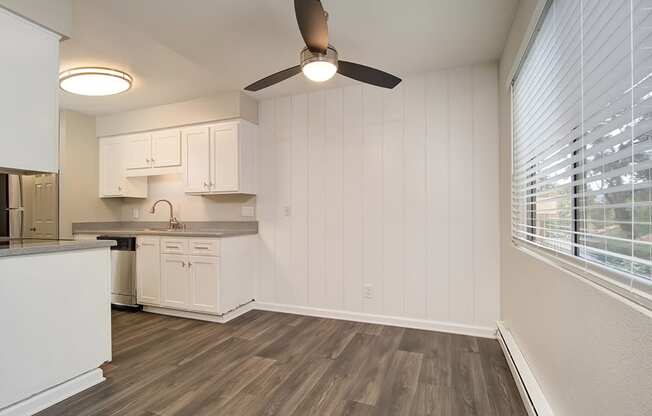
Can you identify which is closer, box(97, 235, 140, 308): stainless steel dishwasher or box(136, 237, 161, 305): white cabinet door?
box(136, 237, 161, 305): white cabinet door

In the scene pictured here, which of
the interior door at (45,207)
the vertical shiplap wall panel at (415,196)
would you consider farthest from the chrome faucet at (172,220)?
the vertical shiplap wall panel at (415,196)

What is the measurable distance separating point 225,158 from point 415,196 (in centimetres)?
206

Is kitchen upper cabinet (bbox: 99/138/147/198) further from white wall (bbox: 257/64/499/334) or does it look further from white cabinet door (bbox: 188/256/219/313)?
white wall (bbox: 257/64/499/334)

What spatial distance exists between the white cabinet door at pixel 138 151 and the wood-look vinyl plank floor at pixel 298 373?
77.2 inches

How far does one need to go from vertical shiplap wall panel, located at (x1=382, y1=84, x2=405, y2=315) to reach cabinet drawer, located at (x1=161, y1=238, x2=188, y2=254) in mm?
2081

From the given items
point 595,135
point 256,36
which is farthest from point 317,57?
point 595,135

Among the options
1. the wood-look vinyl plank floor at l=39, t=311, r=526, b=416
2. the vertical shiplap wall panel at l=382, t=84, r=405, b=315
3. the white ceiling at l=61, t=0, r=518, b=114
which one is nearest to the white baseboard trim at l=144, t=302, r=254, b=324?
the wood-look vinyl plank floor at l=39, t=311, r=526, b=416

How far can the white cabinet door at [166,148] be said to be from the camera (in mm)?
3680

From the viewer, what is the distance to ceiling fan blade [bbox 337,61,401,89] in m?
1.94

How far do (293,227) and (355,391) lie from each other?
6.12 feet

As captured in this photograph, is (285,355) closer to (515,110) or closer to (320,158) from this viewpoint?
(320,158)

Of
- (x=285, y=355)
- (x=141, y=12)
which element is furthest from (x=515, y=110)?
(x=141, y=12)

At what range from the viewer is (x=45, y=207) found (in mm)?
3977

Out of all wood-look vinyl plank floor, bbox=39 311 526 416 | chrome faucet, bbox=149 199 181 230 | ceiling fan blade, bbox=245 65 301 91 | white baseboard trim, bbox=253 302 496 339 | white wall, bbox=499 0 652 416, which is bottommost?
wood-look vinyl plank floor, bbox=39 311 526 416
